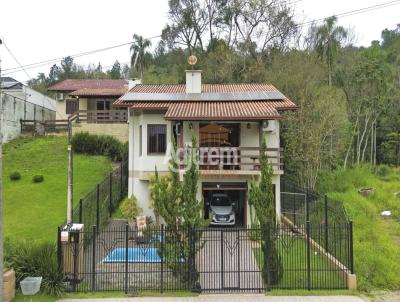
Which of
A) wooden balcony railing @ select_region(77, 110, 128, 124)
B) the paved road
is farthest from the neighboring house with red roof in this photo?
the paved road

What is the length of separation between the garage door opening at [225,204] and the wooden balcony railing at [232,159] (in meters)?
0.96

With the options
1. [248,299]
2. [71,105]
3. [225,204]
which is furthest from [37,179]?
[248,299]

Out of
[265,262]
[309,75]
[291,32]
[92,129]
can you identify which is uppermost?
[291,32]

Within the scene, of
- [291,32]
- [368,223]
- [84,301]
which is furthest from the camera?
[291,32]

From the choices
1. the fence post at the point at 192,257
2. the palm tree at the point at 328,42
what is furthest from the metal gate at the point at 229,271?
the palm tree at the point at 328,42

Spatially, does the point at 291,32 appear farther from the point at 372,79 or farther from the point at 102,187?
the point at 102,187

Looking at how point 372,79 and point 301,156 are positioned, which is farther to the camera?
point 372,79

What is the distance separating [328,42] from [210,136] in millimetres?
19366

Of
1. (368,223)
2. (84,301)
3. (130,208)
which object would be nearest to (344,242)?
(368,223)

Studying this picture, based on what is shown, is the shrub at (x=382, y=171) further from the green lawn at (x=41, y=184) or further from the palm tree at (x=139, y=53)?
the palm tree at (x=139, y=53)

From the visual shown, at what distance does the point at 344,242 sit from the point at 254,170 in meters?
6.81

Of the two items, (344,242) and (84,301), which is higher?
(344,242)

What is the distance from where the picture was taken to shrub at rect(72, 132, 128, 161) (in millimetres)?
28203

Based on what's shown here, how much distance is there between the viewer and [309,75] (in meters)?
27.6
